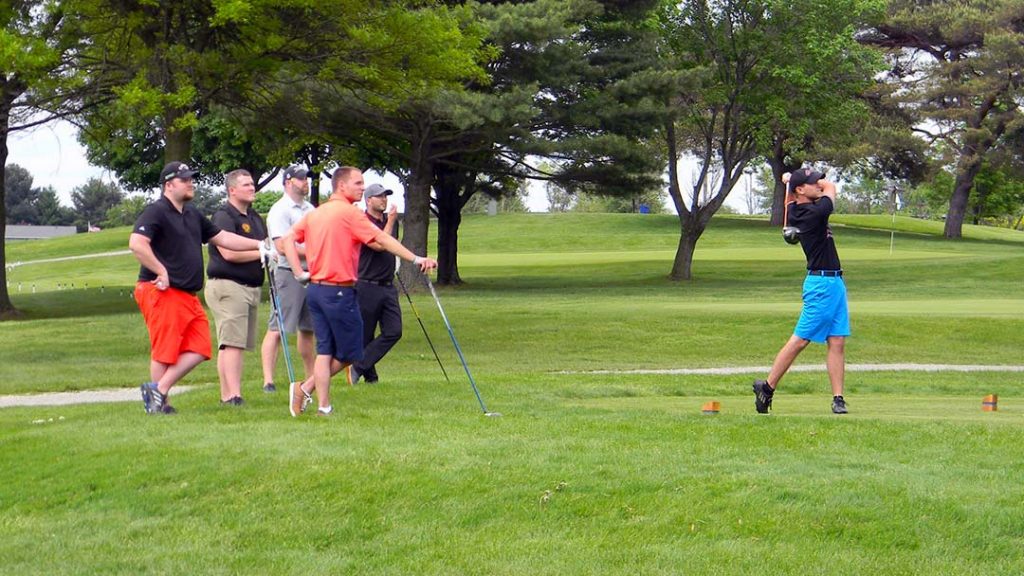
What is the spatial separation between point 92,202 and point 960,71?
94.8m

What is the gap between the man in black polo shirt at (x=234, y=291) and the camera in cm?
1085

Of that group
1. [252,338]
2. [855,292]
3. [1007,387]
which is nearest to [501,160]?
[855,292]

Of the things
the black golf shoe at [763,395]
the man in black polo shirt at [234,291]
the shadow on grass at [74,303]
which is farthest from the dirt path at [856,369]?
the shadow on grass at [74,303]

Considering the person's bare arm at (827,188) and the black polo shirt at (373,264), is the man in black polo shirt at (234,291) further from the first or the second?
the person's bare arm at (827,188)

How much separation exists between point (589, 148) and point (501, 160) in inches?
207

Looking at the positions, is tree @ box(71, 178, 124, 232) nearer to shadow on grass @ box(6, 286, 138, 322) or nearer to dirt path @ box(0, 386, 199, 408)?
shadow on grass @ box(6, 286, 138, 322)

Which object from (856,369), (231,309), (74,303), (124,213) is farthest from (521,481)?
(124,213)

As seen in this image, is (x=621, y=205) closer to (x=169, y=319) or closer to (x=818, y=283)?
(x=818, y=283)

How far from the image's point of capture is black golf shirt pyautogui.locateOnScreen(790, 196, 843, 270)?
1038 centimetres

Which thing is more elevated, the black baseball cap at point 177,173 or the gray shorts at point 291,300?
the black baseball cap at point 177,173

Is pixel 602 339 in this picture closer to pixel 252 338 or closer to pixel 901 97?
pixel 252 338

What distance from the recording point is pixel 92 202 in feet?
446

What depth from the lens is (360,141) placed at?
38.6 m

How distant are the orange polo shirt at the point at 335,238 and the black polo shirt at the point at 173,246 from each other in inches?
36.6
